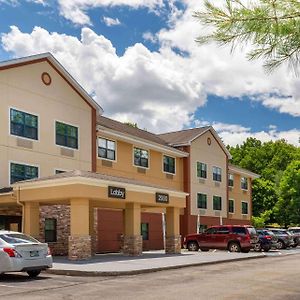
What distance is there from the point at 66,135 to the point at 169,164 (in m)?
13.3

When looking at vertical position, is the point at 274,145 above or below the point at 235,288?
above

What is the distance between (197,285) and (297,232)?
35.0 meters

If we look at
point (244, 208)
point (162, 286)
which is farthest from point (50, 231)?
point (244, 208)

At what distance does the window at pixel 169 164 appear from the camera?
41469 millimetres

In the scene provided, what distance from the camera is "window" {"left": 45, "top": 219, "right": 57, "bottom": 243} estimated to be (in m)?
28.4

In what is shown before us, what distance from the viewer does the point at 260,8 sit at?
775 cm

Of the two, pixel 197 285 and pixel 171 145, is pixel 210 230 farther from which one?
pixel 197 285

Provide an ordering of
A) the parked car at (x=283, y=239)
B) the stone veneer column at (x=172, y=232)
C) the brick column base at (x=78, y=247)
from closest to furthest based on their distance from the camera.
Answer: the brick column base at (x=78, y=247)
the stone veneer column at (x=172, y=232)
the parked car at (x=283, y=239)

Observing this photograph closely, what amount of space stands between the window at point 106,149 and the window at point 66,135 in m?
3.10

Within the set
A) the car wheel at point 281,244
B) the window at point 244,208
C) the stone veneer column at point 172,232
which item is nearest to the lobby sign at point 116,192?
the stone veneer column at point 172,232

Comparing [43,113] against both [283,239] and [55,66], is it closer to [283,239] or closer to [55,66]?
[55,66]

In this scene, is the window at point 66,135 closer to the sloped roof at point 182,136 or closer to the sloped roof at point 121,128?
the sloped roof at point 121,128

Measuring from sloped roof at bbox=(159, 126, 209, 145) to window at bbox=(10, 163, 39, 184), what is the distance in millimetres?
17778

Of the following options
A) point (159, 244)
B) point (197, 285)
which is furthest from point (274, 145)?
point (197, 285)
